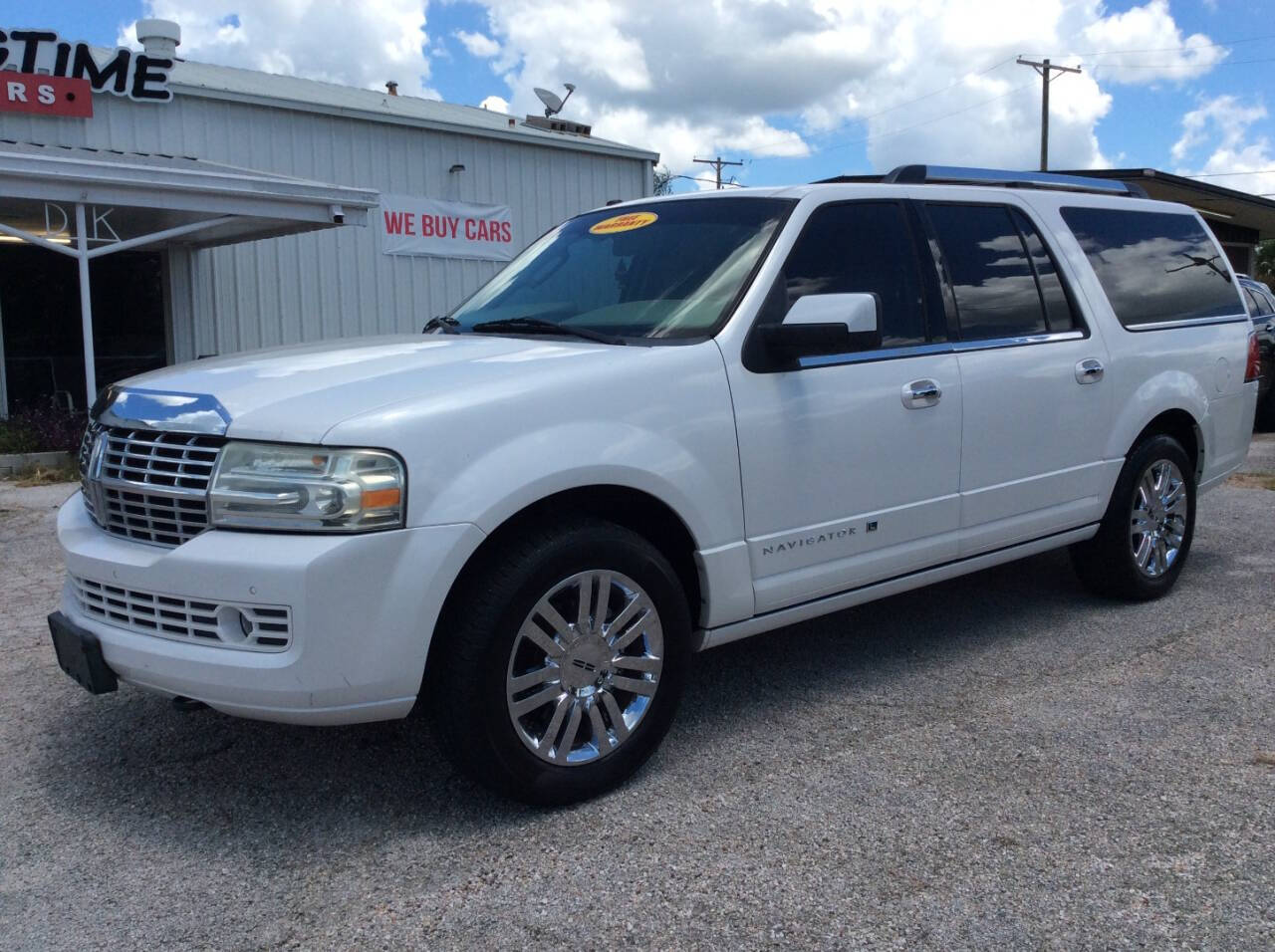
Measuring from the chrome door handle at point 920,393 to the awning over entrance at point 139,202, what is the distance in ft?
29.7

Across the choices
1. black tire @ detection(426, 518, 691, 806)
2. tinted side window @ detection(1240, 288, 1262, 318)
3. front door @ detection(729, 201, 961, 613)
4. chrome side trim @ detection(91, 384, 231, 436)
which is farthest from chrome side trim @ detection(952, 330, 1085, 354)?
tinted side window @ detection(1240, 288, 1262, 318)

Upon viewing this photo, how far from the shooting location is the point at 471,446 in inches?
121

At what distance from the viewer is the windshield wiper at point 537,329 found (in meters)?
3.77

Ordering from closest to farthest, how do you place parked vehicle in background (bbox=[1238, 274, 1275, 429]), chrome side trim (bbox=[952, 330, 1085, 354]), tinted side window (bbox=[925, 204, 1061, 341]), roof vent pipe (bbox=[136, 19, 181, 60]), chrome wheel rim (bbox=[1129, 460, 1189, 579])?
chrome side trim (bbox=[952, 330, 1085, 354]), tinted side window (bbox=[925, 204, 1061, 341]), chrome wheel rim (bbox=[1129, 460, 1189, 579]), parked vehicle in background (bbox=[1238, 274, 1275, 429]), roof vent pipe (bbox=[136, 19, 181, 60])

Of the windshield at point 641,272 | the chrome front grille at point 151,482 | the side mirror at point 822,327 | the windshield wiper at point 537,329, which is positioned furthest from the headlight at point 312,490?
the side mirror at point 822,327

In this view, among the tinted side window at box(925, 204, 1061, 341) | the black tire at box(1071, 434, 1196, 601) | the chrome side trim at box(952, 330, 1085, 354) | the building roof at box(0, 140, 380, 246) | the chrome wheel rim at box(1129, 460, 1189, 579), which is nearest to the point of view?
the chrome side trim at box(952, 330, 1085, 354)

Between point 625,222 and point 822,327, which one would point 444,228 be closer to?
point 625,222

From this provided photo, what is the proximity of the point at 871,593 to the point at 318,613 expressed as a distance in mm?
2116

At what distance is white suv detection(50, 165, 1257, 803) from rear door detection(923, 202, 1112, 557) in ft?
0.05

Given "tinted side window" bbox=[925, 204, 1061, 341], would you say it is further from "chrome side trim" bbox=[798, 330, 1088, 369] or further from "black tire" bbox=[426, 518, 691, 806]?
"black tire" bbox=[426, 518, 691, 806]

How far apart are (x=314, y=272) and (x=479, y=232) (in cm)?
270

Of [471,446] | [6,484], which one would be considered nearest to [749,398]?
[471,446]

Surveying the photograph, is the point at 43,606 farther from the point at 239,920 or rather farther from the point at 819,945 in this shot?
the point at 819,945

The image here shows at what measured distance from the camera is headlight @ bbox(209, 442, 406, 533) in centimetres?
291
